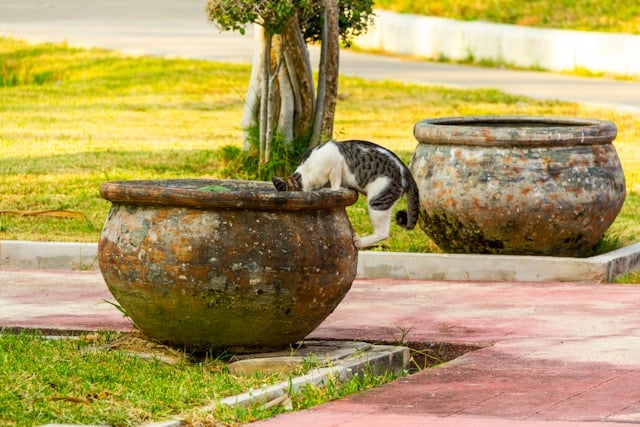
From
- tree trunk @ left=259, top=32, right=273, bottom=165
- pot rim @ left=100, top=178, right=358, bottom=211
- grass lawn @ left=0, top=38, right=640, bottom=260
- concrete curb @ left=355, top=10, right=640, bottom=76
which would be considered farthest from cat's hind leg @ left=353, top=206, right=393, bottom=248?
concrete curb @ left=355, top=10, right=640, bottom=76

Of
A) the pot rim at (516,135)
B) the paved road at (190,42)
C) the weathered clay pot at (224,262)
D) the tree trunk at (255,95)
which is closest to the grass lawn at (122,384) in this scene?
the weathered clay pot at (224,262)

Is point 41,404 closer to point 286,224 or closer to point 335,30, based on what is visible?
point 286,224

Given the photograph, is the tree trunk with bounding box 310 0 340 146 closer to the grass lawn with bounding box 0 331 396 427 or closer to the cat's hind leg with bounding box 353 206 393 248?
the cat's hind leg with bounding box 353 206 393 248

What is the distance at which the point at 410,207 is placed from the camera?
29.8 ft

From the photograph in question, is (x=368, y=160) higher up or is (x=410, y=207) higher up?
(x=368, y=160)

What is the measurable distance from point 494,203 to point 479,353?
2.69 m

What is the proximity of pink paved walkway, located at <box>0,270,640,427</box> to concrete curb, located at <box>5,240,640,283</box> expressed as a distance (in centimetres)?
19

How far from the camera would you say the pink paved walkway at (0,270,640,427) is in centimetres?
662

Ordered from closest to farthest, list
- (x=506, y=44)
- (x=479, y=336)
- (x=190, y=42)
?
(x=479, y=336), (x=506, y=44), (x=190, y=42)

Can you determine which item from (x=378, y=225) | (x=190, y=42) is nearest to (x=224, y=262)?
(x=378, y=225)

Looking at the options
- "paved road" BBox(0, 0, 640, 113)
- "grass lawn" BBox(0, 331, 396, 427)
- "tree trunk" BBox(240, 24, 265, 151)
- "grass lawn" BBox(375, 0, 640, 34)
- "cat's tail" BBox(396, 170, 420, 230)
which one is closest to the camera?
"grass lawn" BBox(0, 331, 396, 427)

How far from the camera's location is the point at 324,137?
13.7 meters

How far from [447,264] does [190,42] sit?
1668 cm

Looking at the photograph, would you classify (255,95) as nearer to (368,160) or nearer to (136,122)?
(136,122)
